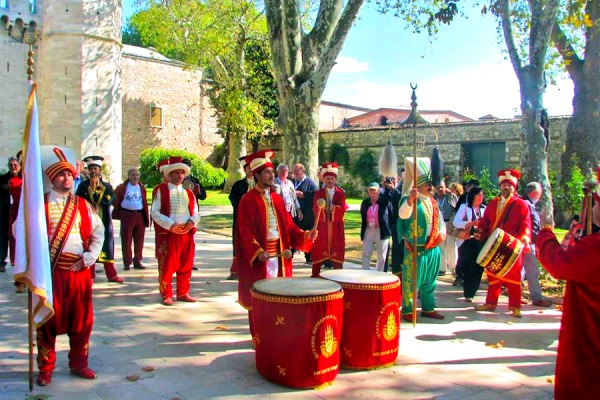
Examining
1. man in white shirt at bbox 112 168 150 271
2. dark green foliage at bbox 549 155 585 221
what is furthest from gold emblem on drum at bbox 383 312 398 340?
dark green foliage at bbox 549 155 585 221

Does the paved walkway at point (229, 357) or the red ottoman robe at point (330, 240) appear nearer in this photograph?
the paved walkway at point (229, 357)

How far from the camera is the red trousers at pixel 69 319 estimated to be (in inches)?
181

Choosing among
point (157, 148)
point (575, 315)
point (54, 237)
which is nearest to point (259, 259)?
point (54, 237)

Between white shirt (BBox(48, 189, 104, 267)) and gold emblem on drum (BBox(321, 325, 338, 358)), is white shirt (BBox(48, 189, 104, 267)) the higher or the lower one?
the higher one

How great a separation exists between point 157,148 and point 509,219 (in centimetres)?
3239

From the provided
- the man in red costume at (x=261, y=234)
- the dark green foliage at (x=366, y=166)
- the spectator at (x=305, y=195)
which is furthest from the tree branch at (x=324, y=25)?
the dark green foliage at (x=366, y=166)

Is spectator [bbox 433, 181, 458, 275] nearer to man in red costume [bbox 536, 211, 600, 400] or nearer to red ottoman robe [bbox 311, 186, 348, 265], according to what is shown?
red ottoman robe [bbox 311, 186, 348, 265]

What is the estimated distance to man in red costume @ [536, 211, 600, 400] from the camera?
3424mm

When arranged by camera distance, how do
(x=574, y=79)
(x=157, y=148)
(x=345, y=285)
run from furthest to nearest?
(x=157, y=148)
(x=574, y=79)
(x=345, y=285)

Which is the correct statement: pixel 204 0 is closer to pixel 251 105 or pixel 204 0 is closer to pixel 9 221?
pixel 251 105

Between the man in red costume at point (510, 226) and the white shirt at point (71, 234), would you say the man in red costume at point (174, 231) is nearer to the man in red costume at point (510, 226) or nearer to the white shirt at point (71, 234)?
the white shirt at point (71, 234)

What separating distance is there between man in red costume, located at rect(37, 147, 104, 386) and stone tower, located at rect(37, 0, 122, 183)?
865 inches

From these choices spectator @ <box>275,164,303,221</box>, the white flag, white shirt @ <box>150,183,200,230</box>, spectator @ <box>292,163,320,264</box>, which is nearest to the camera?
the white flag

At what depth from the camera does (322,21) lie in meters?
11.5
